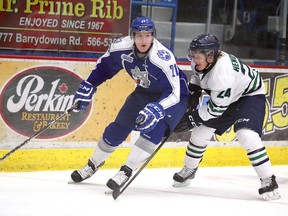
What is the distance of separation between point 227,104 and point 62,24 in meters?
1.53

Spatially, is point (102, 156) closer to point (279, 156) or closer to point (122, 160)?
point (122, 160)

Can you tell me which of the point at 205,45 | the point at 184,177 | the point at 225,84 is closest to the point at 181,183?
the point at 184,177

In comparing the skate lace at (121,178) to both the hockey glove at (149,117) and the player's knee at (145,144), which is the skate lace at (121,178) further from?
the hockey glove at (149,117)

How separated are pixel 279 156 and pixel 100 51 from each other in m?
1.48

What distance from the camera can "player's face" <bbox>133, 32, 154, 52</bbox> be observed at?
4.17m

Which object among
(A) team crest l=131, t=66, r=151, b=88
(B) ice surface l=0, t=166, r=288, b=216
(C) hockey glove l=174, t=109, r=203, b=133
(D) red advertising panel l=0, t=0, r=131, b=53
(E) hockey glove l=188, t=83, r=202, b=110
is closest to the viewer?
(B) ice surface l=0, t=166, r=288, b=216

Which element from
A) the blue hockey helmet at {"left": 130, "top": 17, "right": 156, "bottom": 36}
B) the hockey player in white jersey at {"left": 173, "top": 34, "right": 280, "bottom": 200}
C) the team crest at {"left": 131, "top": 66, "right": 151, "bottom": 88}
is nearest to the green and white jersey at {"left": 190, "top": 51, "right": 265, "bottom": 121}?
the hockey player in white jersey at {"left": 173, "top": 34, "right": 280, "bottom": 200}

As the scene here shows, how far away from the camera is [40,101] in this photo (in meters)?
5.08

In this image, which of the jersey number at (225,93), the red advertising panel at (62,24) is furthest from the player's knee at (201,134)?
the red advertising panel at (62,24)

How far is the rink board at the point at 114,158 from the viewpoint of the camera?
16.5 feet

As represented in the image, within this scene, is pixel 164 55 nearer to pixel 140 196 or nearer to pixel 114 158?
pixel 140 196

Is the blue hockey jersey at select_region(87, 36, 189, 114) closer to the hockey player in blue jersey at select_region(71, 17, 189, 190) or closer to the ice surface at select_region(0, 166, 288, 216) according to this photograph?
the hockey player in blue jersey at select_region(71, 17, 189, 190)

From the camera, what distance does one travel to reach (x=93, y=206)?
13.2 feet

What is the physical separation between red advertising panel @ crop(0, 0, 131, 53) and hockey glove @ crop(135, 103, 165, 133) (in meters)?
1.42
